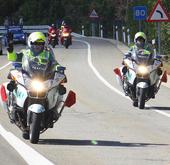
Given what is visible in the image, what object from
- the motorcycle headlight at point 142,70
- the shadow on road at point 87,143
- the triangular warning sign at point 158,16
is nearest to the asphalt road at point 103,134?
the shadow on road at point 87,143

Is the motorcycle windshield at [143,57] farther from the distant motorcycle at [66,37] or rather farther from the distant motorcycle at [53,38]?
the distant motorcycle at [53,38]

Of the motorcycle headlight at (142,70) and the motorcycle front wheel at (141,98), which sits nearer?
the motorcycle front wheel at (141,98)

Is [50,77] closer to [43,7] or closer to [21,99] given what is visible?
[21,99]

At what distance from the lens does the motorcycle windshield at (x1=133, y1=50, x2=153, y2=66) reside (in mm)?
16766

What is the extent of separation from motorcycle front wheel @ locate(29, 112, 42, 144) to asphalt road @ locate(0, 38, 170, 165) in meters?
0.10

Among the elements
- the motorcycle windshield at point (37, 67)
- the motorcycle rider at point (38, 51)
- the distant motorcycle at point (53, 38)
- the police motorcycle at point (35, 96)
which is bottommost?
the distant motorcycle at point (53, 38)

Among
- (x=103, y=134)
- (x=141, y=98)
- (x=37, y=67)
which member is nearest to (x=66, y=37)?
(x=141, y=98)

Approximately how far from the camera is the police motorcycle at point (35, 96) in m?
11.0

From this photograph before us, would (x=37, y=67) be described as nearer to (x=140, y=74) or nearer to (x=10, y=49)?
(x=10, y=49)

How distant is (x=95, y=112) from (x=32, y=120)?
185 inches

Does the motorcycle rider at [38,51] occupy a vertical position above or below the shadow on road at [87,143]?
above

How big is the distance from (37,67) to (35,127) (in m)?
1.00

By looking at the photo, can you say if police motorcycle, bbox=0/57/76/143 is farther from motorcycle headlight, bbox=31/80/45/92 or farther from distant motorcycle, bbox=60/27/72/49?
distant motorcycle, bbox=60/27/72/49

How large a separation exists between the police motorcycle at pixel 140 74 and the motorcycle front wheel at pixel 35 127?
18.2ft
